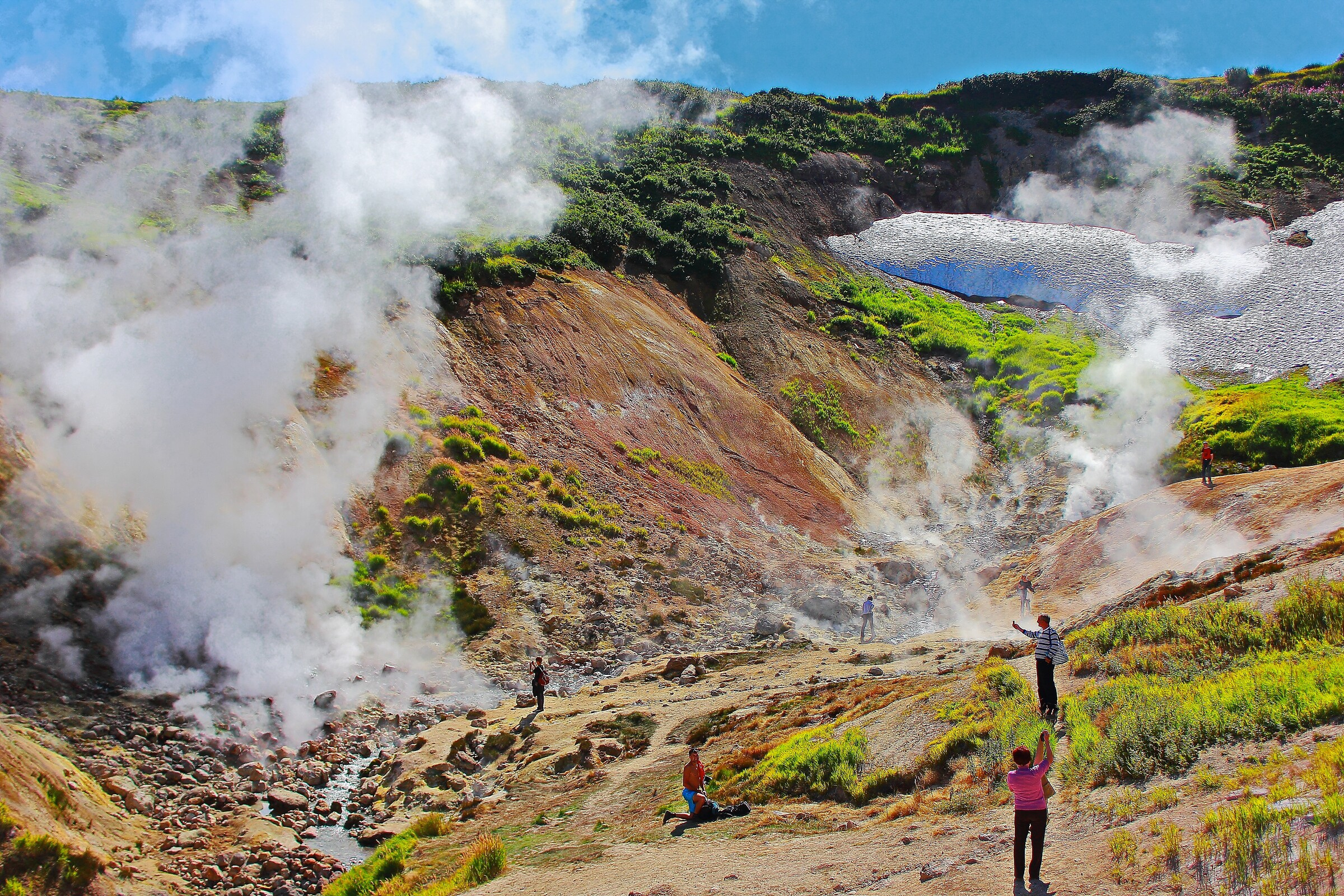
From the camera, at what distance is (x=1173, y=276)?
40.7 m

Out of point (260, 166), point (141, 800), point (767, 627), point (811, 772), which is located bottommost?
point (141, 800)

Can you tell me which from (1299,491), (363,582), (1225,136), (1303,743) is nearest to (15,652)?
(363,582)

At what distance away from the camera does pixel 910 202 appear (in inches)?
2040

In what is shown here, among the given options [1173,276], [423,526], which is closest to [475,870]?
[423,526]

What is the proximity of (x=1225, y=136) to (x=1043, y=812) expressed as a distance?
58.3 metres

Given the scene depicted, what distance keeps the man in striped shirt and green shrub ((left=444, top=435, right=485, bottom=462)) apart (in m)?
15.3

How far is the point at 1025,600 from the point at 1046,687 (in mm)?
11742

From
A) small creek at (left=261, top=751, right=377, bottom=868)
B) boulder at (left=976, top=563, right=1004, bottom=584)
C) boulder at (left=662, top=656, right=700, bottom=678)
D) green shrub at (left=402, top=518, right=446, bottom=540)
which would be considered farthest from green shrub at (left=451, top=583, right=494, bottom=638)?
boulder at (left=976, top=563, right=1004, bottom=584)

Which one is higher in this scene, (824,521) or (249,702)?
(824,521)

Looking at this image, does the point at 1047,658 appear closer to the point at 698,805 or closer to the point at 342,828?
the point at 698,805

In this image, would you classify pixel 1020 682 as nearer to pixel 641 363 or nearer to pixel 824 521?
pixel 824 521

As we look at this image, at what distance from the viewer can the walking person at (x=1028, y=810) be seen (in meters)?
5.76

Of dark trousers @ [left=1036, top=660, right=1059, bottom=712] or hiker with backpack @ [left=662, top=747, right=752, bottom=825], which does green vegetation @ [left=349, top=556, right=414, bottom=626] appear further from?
dark trousers @ [left=1036, top=660, right=1059, bottom=712]

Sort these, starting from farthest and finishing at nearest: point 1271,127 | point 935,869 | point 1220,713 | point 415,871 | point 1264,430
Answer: point 1271,127 → point 1264,430 → point 415,871 → point 1220,713 → point 935,869
